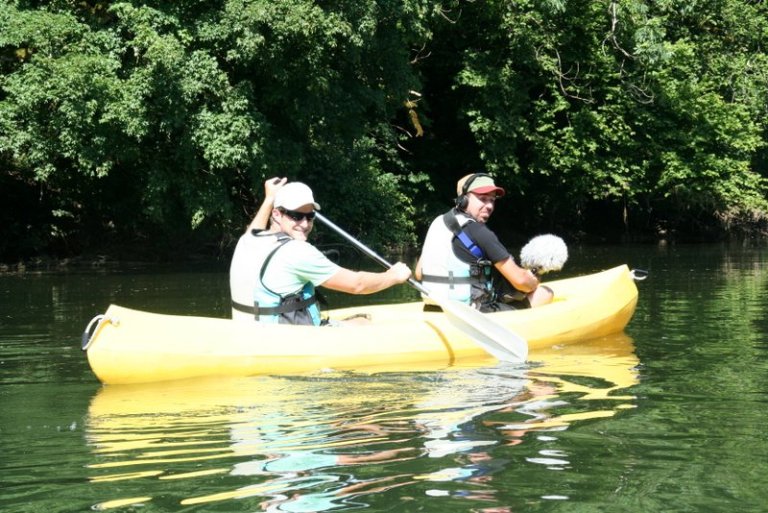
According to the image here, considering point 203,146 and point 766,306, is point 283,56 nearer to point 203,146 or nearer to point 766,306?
point 203,146

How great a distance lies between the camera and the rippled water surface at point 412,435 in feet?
13.7

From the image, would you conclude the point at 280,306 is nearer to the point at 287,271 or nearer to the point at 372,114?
the point at 287,271

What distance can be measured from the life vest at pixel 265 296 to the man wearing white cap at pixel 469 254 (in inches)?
44.2

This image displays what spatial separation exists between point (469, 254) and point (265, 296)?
162 centimetres

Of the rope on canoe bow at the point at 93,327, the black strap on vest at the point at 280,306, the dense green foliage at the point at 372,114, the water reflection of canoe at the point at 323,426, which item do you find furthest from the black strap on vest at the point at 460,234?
the dense green foliage at the point at 372,114

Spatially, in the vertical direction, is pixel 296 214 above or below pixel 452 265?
above

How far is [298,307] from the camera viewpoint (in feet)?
23.0

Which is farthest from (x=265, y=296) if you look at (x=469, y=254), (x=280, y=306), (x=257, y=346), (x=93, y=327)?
(x=469, y=254)

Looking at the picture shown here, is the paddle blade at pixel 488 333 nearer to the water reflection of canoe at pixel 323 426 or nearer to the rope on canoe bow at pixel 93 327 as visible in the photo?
the water reflection of canoe at pixel 323 426

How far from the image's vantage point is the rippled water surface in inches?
165

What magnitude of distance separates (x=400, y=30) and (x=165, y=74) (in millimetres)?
4447

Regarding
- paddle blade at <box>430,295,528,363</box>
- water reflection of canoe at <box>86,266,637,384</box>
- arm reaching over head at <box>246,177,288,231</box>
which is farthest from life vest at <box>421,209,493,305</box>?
arm reaching over head at <box>246,177,288,231</box>

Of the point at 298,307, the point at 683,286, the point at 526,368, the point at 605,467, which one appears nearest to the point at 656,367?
the point at 526,368

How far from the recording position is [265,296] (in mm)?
6902
